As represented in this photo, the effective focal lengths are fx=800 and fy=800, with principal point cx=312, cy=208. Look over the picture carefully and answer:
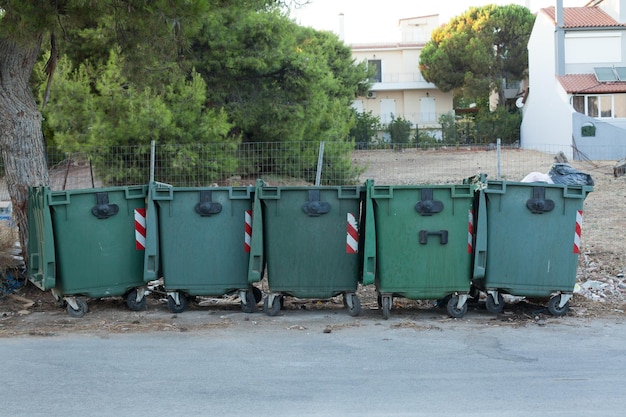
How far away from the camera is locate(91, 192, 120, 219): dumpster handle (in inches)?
336

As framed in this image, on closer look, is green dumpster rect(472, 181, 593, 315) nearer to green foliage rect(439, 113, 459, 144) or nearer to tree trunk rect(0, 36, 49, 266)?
tree trunk rect(0, 36, 49, 266)

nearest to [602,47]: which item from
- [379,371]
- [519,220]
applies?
[519,220]

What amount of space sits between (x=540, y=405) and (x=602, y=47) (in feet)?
→ 119

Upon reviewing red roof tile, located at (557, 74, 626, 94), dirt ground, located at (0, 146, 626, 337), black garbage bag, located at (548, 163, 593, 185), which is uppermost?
red roof tile, located at (557, 74, 626, 94)

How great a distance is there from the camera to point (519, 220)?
826 cm

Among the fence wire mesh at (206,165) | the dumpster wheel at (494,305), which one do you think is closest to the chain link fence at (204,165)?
the fence wire mesh at (206,165)

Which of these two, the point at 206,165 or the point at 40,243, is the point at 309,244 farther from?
the point at 206,165

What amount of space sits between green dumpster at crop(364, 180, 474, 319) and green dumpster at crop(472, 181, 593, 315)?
0.74ft

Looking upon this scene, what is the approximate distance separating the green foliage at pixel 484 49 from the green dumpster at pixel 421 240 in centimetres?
4242

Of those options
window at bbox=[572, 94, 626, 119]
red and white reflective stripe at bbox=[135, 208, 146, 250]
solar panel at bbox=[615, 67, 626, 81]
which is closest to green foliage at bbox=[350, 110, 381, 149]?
window at bbox=[572, 94, 626, 119]

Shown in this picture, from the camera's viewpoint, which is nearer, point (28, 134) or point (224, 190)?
point (224, 190)

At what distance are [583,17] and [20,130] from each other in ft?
113

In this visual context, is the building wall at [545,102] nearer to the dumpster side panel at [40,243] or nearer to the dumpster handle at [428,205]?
the dumpster handle at [428,205]

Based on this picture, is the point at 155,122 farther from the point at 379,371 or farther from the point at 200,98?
the point at 379,371
